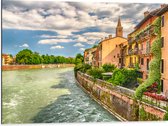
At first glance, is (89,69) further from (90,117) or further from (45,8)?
(45,8)

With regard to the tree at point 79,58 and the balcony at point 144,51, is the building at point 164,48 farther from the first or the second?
the tree at point 79,58

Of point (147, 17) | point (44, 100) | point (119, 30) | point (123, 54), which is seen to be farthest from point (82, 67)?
point (147, 17)

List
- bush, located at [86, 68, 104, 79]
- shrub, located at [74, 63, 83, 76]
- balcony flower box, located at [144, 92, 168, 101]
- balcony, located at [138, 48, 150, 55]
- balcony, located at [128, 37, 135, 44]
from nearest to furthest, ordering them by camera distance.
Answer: balcony flower box, located at [144, 92, 168, 101], balcony, located at [138, 48, 150, 55], balcony, located at [128, 37, 135, 44], shrub, located at [74, 63, 83, 76], bush, located at [86, 68, 104, 79]

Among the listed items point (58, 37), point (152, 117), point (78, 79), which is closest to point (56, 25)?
point (58, 37)

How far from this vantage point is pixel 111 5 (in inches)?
252

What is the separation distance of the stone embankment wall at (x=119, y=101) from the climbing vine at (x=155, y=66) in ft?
0.86

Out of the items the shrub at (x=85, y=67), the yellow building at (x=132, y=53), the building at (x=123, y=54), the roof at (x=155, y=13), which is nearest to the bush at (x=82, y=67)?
the shrub at (x=85, y=67)

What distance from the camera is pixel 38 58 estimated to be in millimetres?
6910

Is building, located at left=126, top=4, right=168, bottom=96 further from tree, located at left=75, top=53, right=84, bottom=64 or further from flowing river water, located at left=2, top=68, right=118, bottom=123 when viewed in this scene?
flowing river water, located at left=2, top=68, right=118, bottom=123

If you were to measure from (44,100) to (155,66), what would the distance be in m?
→ 2.67

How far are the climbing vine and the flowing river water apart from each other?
94 cm

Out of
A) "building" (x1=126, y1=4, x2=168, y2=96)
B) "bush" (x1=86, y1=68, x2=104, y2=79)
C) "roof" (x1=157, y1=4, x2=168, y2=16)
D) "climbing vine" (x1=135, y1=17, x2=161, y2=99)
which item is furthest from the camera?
"bush" (x1=86, y1=68, x2=104, y2=79)

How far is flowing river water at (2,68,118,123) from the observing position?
20.2 feet

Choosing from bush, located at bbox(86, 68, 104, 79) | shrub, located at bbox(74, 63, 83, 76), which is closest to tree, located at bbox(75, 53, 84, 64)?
shrub, located at bbox(74, 63, 83, 76)
